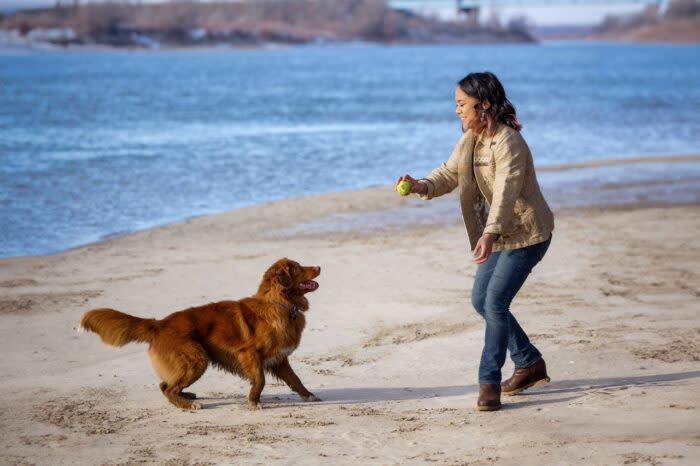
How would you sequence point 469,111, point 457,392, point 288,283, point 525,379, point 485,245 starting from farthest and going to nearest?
→ point 457,392 → point 525,379 → point 288,283 → point 469,111 → point 485,245

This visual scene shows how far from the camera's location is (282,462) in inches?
162

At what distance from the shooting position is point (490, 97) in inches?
173

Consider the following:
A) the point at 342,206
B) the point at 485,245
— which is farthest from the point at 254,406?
the point at 342,206

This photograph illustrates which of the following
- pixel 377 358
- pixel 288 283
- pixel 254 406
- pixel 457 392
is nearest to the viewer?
pixel 288 283

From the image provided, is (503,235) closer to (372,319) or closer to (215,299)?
(372,319)

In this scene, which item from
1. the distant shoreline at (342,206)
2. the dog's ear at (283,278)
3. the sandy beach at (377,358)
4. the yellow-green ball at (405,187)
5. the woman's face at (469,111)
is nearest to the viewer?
the sandy beach at (377,358)

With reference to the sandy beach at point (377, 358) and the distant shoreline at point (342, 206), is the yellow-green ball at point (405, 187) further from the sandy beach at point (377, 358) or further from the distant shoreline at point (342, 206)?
the distant shoreline at point (342, 206)

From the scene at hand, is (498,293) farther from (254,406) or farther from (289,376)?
(254,406)

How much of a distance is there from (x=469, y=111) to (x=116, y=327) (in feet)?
7.86

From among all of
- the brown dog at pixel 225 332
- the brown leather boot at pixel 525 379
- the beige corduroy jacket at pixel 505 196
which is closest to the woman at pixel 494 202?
the beige corduroy jacket at pixel 505 196

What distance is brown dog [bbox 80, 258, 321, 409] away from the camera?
4.80m

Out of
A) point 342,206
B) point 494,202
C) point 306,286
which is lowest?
point 342,206

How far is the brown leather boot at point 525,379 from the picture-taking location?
5.10 metres

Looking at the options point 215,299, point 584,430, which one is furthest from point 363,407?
point 215,299
